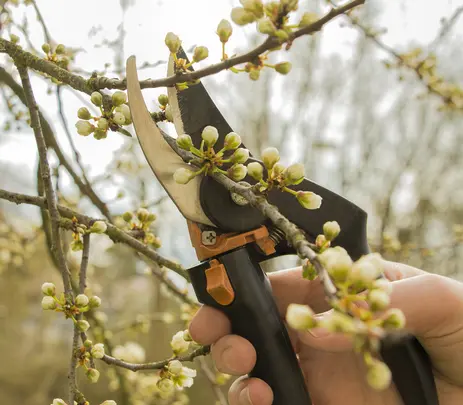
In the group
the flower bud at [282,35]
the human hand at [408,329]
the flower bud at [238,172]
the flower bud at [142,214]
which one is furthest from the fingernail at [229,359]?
the flower bud at [282,35]

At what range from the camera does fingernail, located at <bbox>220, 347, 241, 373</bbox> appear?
0.93m

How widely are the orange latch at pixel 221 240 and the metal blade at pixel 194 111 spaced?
18 cm

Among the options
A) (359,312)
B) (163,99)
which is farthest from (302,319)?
(163,99)

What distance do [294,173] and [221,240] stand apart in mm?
346

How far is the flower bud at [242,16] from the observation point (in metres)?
0.59

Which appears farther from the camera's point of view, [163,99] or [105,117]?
[163,99]

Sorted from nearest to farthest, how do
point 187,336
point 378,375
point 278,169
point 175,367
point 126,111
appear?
point 378,375 → point 278,169 → point 126,111 → point 175,367 → point 187,336

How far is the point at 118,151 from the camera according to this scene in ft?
6.66

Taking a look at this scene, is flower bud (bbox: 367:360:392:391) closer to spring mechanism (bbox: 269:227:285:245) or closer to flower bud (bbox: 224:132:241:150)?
flower bud (bbox: 224:132:241:150)

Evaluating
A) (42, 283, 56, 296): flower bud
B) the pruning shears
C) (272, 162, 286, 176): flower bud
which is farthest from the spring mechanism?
(42, 283, 56, 296): flower bud

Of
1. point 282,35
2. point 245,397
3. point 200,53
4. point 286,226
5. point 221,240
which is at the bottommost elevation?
point 245,397

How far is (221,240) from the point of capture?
0.93m

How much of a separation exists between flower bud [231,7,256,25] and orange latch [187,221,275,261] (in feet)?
1.49

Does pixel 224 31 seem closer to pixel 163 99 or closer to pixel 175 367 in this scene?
pixel 163 99
